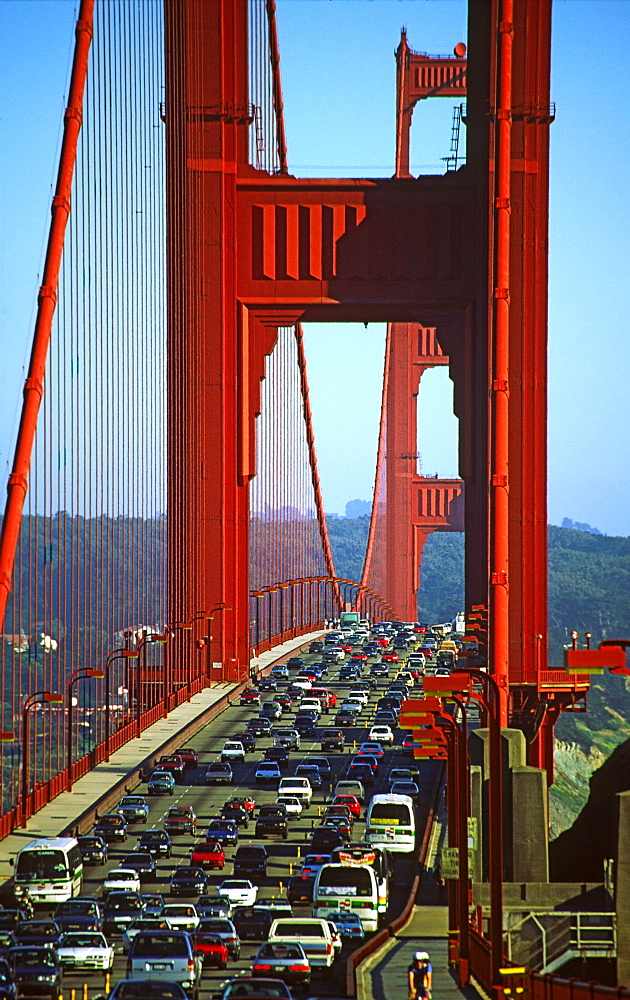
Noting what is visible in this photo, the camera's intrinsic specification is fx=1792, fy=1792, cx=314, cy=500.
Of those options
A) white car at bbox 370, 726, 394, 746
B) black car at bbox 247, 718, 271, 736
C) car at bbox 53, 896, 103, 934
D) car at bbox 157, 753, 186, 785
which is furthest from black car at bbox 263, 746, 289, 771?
car at bbox 53, 896, 103, 934

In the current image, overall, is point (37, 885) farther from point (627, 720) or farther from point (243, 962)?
point (627, 720)

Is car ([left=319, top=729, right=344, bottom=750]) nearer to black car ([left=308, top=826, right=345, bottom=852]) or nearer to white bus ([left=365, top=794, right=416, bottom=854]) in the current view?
white bus ([left=365, top=794, right=416, bottom=854])

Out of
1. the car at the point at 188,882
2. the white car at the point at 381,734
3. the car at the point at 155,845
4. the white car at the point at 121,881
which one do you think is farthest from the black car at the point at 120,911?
the white car at the point at 381,734

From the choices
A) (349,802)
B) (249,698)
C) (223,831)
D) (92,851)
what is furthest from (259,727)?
(92,851)

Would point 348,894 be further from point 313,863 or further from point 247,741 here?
point 247,741

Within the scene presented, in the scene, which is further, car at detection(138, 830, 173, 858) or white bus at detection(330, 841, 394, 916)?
car at detection(138, 830, 173, 858)
